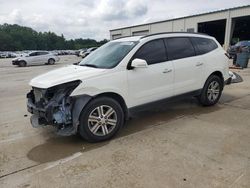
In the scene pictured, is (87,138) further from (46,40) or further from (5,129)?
(46,40)

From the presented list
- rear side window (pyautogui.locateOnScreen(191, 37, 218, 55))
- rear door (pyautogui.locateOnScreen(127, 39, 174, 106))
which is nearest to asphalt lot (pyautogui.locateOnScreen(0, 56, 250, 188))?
rear door (pyautogui.locateOnScreen(127, 39, 174, 106))

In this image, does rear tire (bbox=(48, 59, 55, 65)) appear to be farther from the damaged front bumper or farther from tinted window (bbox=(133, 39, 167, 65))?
the damaged front bumper

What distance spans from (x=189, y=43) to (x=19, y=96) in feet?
19.1

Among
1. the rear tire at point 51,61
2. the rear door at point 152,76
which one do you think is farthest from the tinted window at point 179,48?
the rear tire at point 51,61

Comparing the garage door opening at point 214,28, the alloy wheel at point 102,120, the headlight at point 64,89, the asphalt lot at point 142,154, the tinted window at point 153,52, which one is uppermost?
the garage door opening at point 214,28

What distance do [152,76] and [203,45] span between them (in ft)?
6.27

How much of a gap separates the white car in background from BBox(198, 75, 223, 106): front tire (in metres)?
21.7

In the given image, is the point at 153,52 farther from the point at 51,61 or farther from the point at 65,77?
the point at 51,61

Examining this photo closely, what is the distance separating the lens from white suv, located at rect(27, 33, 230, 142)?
4.00 metres

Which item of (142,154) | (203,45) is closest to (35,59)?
(203,45)

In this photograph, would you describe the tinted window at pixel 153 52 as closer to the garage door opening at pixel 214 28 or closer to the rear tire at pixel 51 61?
the rear tire at pixel 51 61

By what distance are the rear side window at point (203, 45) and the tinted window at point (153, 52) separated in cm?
106

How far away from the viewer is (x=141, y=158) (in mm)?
3582

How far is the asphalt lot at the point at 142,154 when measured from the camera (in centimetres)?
307
